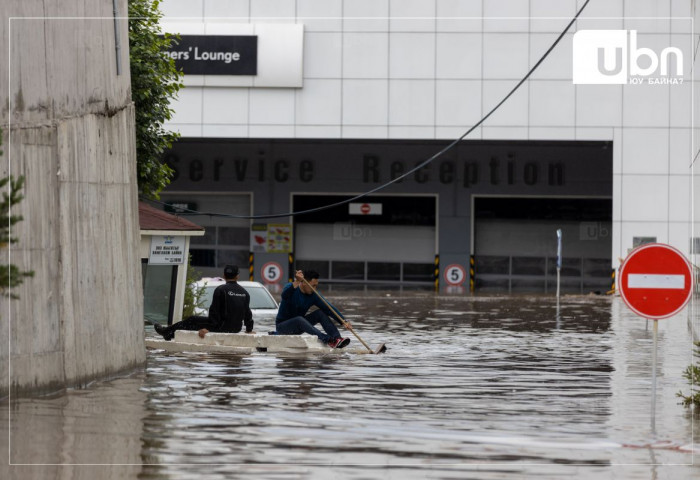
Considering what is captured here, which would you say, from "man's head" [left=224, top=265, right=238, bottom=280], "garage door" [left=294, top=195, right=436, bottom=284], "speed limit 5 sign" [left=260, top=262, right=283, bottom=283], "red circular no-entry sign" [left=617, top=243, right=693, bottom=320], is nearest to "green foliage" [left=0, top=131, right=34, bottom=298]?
"red circular no-entry sign" [left=617, top=243, right=693, bottom=320]

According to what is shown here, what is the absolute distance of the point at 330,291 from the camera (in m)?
45.3

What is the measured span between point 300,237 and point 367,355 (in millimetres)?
33190

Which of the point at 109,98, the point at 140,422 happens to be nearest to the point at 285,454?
the point at 140,422

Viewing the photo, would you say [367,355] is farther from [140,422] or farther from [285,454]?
[285,454]

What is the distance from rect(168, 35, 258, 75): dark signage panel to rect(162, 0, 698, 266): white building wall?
0.74m

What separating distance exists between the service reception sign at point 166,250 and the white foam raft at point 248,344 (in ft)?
6.89

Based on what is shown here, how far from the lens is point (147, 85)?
21.4 m

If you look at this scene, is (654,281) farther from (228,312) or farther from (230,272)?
(228,312)

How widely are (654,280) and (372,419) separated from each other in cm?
283

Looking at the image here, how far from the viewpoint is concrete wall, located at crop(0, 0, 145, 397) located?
1205 cm

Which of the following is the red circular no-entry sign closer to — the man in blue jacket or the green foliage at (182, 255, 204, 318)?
the man in blue jacket

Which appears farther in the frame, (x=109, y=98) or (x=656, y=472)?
(x=109, y=98)

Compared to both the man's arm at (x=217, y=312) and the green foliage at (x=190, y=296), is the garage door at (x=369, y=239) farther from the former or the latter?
the man's arm at (x=217, y=312)

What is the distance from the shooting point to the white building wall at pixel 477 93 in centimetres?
4456
